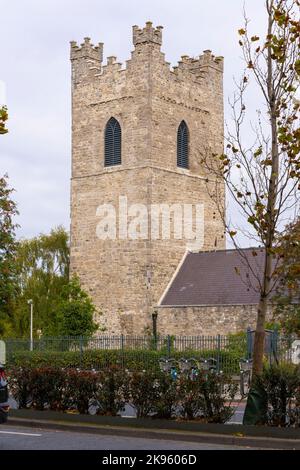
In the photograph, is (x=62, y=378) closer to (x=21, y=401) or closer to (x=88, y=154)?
(x=21, y=401)

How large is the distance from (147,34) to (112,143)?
20.5ft

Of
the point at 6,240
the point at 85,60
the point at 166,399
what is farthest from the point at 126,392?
the point at 85,60

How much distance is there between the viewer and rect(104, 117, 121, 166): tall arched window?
5238 centimetres

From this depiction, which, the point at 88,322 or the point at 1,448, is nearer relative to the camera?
the point at 1,448

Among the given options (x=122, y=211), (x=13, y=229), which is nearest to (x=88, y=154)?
(x=122, y=211)

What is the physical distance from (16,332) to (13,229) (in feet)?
90.2

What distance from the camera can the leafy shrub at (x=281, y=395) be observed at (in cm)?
1664

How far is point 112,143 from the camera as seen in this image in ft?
173

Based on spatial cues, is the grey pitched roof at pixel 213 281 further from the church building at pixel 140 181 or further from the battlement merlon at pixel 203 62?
the battlement merlon at pixel 203 62

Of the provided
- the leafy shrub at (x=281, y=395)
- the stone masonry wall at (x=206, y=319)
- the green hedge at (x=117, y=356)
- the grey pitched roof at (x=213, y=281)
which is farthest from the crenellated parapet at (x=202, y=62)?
the leafy shrub at (x=281, y=395)

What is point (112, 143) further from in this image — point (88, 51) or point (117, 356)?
point (117, 356)

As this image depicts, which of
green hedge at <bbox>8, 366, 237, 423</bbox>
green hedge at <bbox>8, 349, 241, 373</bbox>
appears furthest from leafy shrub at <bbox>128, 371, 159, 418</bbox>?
green hedge at <bbox>8, 349, 241, 373</bbox>

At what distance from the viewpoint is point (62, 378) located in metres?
19.7
